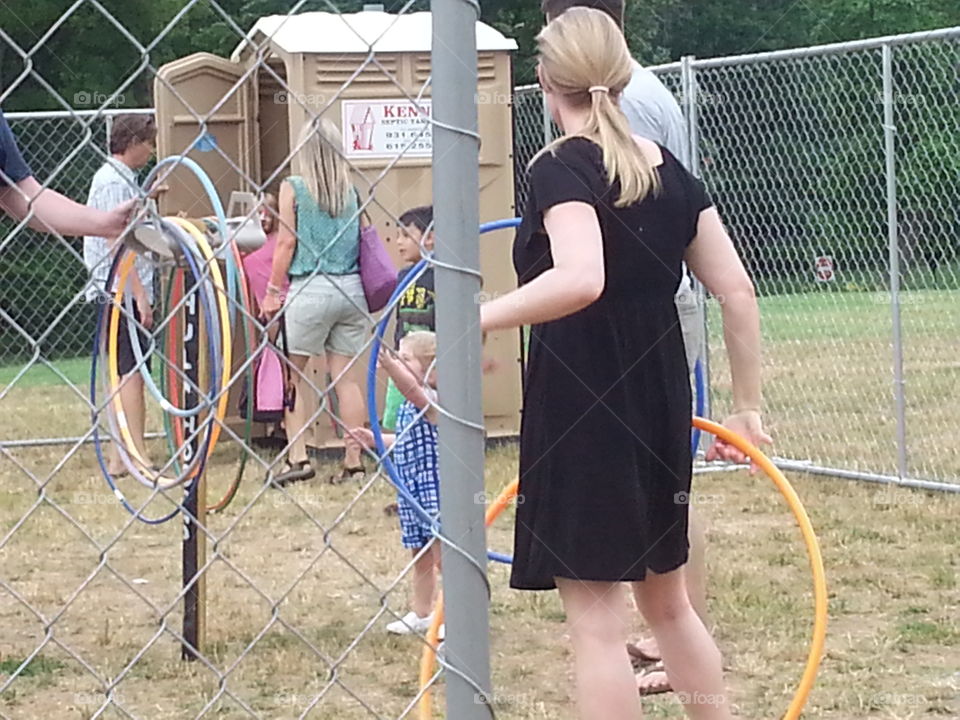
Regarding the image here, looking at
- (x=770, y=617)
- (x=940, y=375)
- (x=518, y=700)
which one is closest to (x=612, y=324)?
(x=518, y=700)

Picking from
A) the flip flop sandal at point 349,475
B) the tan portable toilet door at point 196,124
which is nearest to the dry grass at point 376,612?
→ the flip flop sandal at point 349,475

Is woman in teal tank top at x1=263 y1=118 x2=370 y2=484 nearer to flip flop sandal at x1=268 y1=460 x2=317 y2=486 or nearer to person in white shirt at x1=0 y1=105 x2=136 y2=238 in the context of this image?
flip flop sandal at x1=268 y1=460 x2=317 y2=486

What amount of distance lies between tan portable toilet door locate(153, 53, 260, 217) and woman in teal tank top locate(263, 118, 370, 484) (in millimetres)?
1311

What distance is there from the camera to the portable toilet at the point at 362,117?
26.4 feet

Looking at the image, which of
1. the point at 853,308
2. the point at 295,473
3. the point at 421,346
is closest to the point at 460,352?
the point at 421,346

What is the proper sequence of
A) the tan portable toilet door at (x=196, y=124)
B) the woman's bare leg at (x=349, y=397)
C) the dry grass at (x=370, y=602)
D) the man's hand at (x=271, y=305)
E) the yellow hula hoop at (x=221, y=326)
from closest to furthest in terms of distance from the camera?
the yellow hula hoop at (x=221, y=326)
the dry grass at (x=370, y=602)
the woman's bare leg at (x=349, y=397)
the man's hand at (x=271, y=305)
the tan portable toilet door at (x=196, y=124)

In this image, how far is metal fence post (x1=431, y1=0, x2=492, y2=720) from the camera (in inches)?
71.9

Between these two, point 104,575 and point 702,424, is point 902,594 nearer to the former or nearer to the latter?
point 702,424

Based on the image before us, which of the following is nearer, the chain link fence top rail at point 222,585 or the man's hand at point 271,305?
the chain link fence top rail at point 222,585

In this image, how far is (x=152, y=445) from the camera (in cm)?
973

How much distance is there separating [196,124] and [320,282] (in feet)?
5.78

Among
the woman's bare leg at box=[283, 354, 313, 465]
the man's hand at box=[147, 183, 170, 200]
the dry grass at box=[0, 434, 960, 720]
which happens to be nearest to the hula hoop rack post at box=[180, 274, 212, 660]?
the dry grass at box=[0, 434, 960, 720]

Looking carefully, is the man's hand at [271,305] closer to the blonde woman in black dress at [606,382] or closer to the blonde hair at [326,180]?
the blonde hair at [326,180]

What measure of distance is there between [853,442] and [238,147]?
403cm
